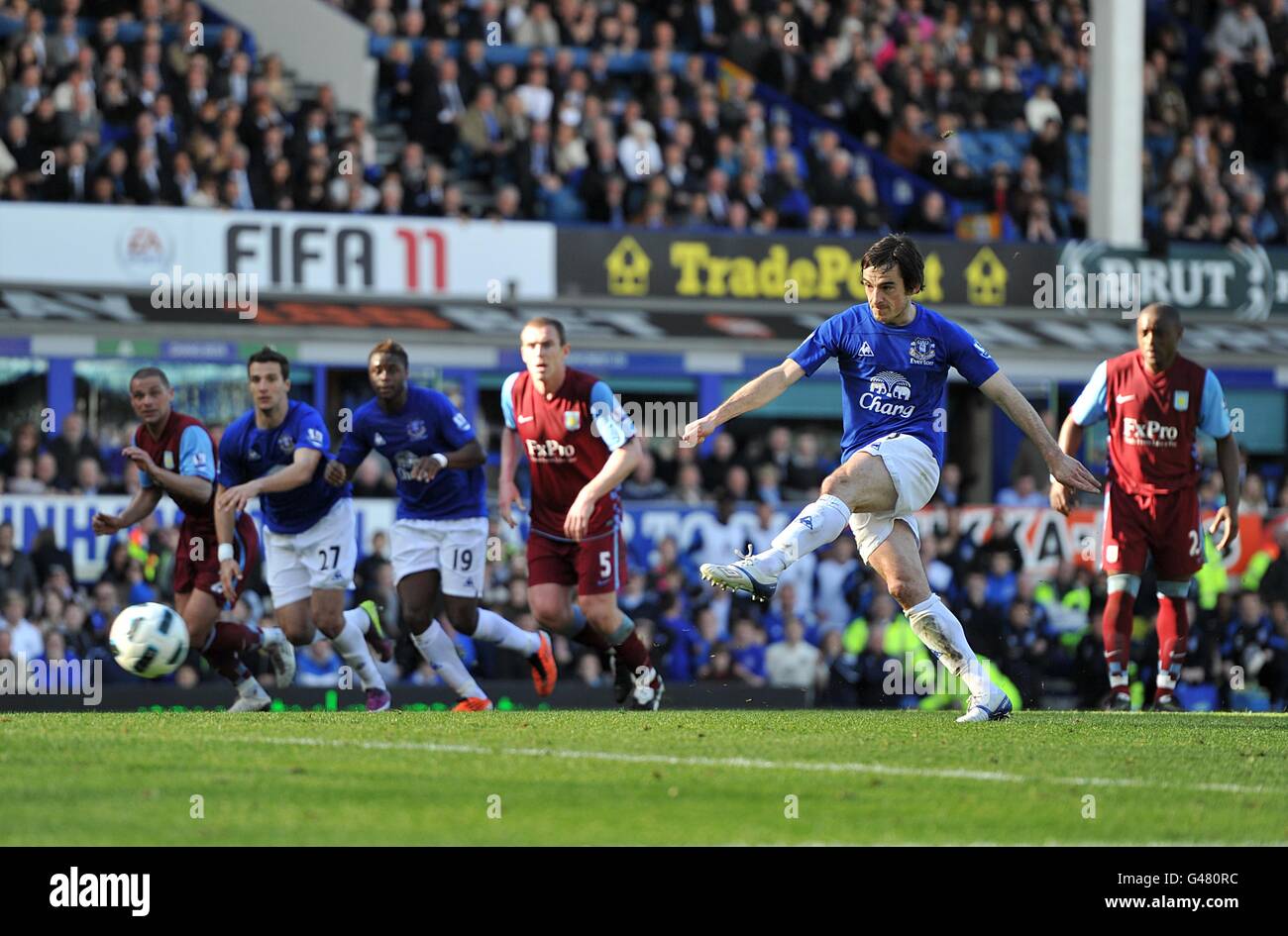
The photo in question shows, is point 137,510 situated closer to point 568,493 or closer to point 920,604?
point 568,493

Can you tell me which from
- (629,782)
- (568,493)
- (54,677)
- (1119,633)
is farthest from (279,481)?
(54,677)

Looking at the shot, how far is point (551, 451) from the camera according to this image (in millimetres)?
11914

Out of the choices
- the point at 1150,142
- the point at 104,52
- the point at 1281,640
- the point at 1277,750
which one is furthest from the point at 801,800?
the point at 1150,142

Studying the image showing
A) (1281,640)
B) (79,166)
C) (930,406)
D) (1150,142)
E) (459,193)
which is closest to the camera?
(930,406)

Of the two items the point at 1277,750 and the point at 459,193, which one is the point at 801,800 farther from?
the point at 459,193

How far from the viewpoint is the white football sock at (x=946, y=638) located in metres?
9.87

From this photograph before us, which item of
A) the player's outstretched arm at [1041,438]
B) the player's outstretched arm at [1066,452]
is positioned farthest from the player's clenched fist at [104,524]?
the player's outstretched arm at [1066,452]

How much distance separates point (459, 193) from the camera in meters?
22.1

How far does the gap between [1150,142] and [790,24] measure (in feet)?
17.0

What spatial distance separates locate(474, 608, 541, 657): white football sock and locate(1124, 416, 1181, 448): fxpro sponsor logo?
379 cm

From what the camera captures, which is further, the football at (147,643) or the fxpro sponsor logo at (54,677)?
the fxpro sponsor logo at (54,677)

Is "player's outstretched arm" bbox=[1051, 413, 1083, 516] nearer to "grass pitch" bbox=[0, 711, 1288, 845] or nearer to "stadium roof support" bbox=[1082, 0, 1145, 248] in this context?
"grass pitch" bbox=[0, 711, 1288, 845]

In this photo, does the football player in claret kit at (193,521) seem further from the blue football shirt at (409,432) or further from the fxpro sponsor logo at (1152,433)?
the fxpro sponsor logo at (1152,433)
